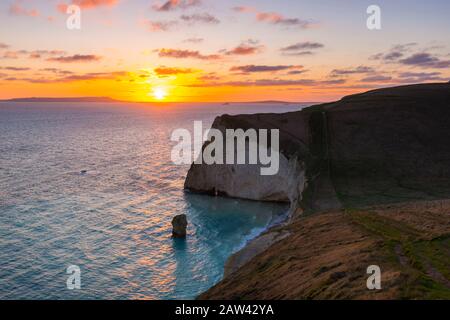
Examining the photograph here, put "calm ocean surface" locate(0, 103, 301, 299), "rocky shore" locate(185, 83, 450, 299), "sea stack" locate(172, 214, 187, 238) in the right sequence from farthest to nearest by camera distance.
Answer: "sea stack" locate(172, 214, 187, 238) < "calm ocean surface" locate(0, 103, 301, 299) < "rocky shore" locate(185, 83, 450, 299)

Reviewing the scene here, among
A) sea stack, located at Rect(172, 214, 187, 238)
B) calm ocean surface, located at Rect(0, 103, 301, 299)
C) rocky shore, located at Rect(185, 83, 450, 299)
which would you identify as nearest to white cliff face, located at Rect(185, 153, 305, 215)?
rocky shore, located at Rect(185, 83, 450, 299)

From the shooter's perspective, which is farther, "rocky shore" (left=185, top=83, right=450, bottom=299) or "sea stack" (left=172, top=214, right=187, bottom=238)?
"sea stack" (left=172, top=214, right=187, bottom=238)

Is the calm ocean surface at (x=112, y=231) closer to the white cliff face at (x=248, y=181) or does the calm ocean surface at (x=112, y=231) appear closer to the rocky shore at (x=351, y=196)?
the white cliff face at (x=248, y=181)

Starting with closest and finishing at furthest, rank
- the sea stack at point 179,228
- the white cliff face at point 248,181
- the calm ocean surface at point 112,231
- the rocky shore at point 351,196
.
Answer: the rocky shore at point 351,196 → the calm ocean surface at point 112,231 → the sea stack at point 179,228 → the white cliff face at point 248,181

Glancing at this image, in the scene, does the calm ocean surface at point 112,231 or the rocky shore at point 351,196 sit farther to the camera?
the calm ocean surface at point 112,231

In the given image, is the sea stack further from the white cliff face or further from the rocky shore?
the white cliff face

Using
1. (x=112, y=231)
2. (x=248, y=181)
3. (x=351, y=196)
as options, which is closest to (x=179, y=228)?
(x=112, y=231)

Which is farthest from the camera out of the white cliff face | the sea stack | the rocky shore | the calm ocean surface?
the white cliff face

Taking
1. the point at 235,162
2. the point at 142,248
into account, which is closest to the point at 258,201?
the point at 235,162

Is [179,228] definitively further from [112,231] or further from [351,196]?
[351,196]

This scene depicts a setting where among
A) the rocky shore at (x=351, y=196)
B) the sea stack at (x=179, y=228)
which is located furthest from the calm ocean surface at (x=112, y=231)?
the rocky shore at (x=351, y=196)
